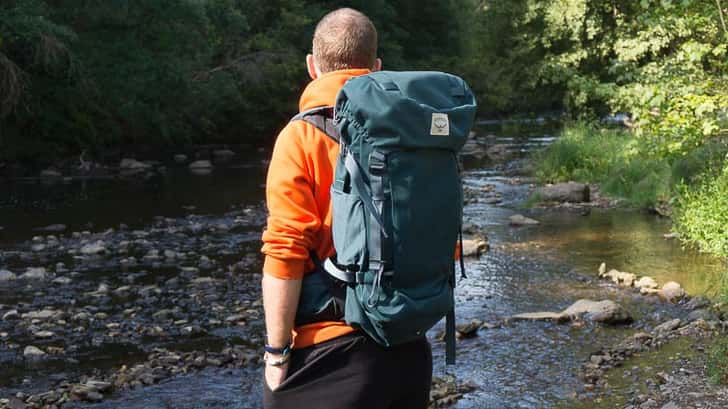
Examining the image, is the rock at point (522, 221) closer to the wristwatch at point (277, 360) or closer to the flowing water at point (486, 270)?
the flowing water at point (486, 270)

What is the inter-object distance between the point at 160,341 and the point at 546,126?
28939 millimetres

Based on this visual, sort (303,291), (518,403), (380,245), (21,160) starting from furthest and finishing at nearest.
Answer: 1. (21,160)
2. (518,403)
3. (303,291)
4. (380,245)

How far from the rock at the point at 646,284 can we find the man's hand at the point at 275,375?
21.9 ft

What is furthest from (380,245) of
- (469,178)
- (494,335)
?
(469,178)

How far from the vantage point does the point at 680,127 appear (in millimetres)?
9656

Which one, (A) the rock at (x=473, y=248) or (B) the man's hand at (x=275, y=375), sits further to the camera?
(A) the rock at (x=473, y=248)

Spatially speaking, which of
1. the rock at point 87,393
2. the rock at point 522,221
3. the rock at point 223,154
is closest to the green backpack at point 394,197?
the rock at point 87,393

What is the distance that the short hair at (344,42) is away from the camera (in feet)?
8.09

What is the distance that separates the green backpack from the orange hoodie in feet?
0.17

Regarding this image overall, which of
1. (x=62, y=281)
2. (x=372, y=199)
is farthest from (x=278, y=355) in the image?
(x=62, y=281)

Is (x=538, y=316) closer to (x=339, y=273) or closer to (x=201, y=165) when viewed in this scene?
(x=339, y=273)

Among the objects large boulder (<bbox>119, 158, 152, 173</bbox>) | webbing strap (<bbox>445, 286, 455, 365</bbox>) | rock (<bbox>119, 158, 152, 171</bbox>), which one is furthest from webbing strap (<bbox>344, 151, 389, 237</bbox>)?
rock (<bbox>119, 158, 152, 171</bbox>)

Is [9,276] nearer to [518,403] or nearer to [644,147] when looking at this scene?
[518,403]

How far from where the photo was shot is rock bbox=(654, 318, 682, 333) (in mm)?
6922
